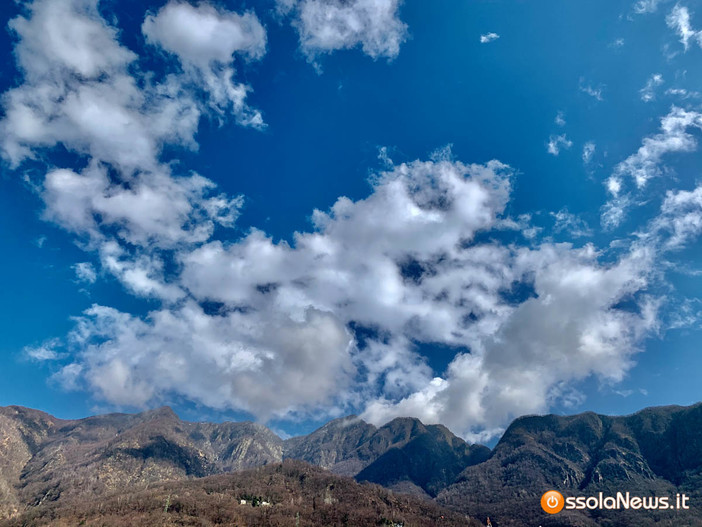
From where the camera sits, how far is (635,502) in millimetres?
125875

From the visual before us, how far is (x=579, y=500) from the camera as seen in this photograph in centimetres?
14462

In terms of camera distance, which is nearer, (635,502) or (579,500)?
(635,502)

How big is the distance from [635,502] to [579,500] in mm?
22586
